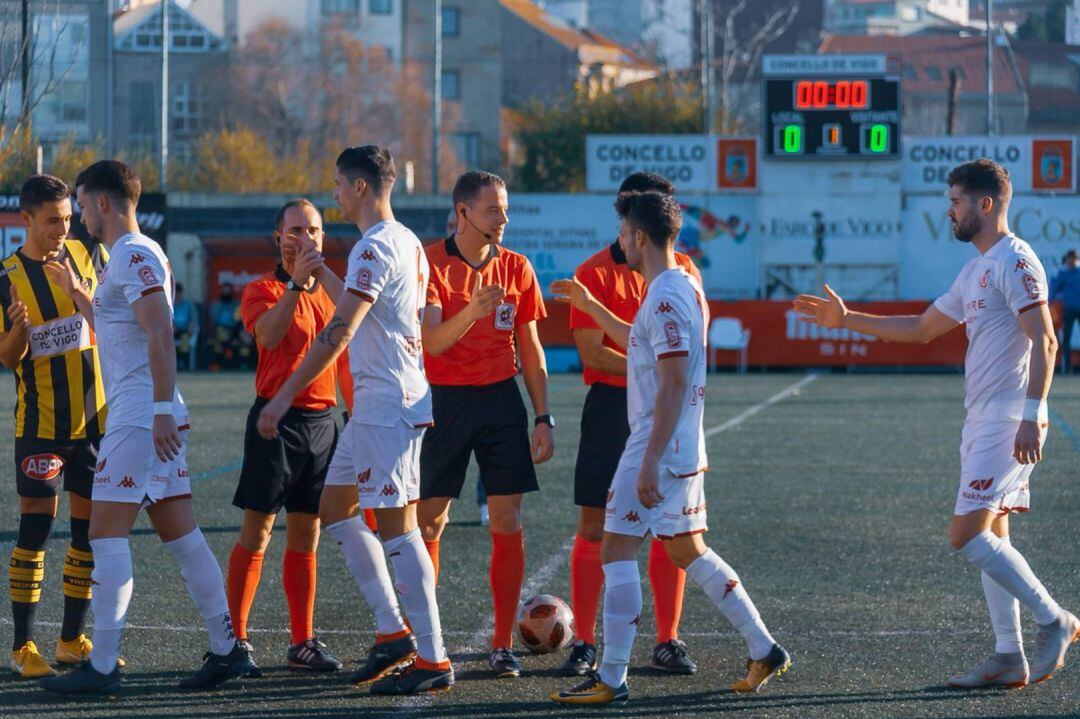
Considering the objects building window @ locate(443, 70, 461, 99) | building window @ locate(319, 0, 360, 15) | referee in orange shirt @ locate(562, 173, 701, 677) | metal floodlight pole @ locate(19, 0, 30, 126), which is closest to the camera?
referee in orange shirt @ locate(562, 173, 701, 677)

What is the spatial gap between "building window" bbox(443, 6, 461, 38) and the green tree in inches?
1014

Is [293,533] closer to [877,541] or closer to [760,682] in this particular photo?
[760,682]

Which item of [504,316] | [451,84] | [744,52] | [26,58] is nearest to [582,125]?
[744,52]

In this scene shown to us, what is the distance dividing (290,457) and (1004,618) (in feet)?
9.72

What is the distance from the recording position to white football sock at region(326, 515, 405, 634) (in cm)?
644

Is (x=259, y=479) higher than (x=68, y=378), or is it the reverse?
(x=68, y=378)

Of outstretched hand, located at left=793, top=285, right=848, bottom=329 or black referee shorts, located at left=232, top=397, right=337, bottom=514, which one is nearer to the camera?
black referee shorts, located at left=232, top=397, right=337, bottom=514

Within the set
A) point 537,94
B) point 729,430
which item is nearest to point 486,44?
point 537,94

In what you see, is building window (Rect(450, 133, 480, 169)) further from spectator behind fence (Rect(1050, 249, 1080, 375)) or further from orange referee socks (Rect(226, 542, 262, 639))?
orange referee socks (Rect(226, 542, 262, 639))

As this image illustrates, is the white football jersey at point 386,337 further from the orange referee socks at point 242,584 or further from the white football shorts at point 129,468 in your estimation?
the orange referee socks at point 242,584

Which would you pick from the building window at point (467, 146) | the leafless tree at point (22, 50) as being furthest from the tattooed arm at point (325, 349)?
the building window at point (467, 146)

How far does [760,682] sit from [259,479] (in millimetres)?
2181

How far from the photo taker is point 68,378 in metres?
6.71

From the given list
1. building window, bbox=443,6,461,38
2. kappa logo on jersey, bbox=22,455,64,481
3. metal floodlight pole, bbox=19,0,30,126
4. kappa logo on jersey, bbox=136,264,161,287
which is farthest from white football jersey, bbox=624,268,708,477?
building window, bbox=443,6,461,38
